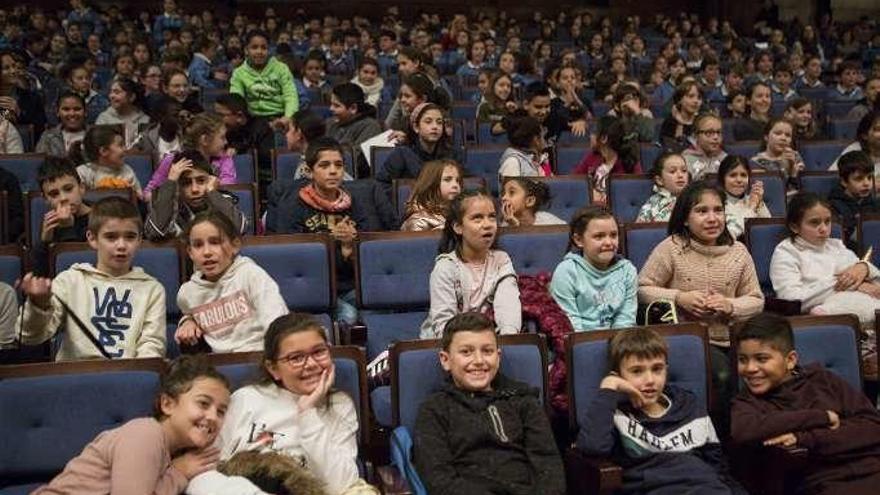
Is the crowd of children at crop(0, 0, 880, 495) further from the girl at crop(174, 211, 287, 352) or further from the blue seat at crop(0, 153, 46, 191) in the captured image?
the blue seat at crop(0, 153, 46, 191)

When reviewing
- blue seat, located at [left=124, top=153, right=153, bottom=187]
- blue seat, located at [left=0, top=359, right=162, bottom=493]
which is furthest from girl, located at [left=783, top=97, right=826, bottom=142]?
blue seat, located at [left=0, top=359, right=162, bottom=493]

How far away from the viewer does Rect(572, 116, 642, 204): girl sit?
10.8ft

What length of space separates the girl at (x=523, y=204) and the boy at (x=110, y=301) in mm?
982

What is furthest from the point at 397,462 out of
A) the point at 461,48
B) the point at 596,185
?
the point at 461,48

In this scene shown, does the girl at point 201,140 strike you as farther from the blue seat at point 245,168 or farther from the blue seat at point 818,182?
the blue seat at point 818,182

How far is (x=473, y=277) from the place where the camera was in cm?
210

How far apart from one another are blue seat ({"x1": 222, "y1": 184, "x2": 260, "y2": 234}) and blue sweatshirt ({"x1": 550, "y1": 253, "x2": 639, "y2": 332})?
1055 mm

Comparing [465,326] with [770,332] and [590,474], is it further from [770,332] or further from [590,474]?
[770,332]

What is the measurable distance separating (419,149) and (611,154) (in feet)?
2.26

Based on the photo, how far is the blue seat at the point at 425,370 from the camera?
173cm

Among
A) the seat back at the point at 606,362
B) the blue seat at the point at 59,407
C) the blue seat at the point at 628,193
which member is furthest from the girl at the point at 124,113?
the seat back at the point at 606,362

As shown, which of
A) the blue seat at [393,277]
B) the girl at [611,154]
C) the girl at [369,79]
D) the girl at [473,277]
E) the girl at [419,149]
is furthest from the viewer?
the girl at [369,79]

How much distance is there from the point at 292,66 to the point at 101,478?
4.07 m

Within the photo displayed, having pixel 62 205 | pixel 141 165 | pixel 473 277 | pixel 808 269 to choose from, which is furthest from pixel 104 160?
pixel 808 269
